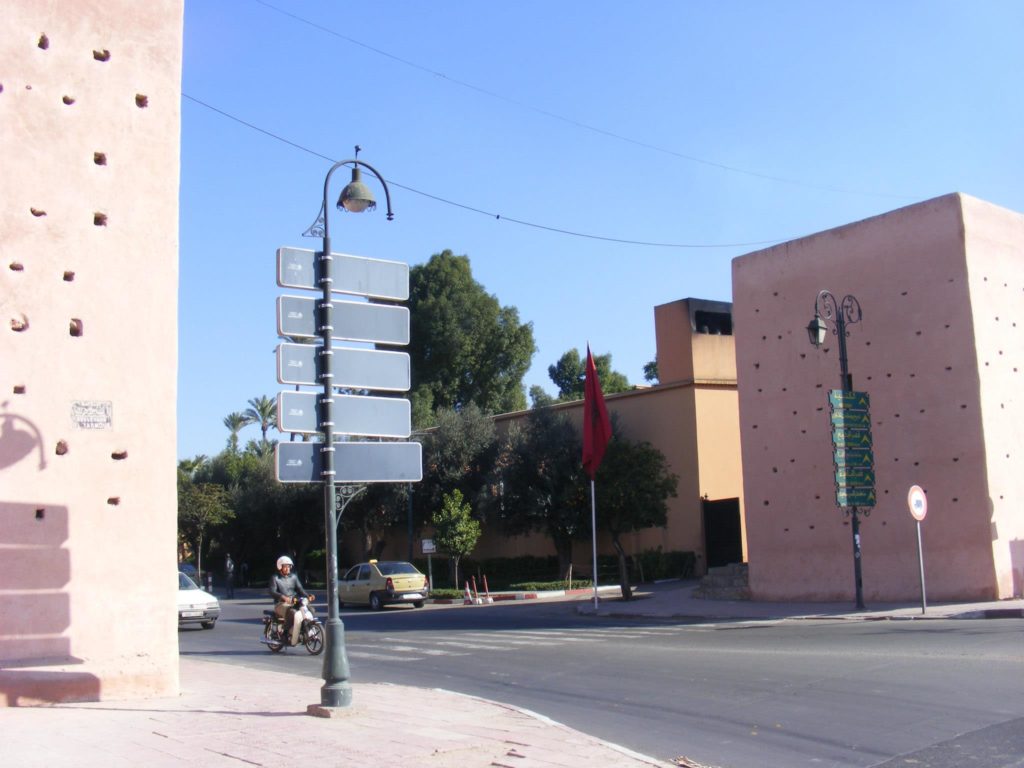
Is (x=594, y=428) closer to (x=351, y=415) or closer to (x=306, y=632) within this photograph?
(x=306, y=632)

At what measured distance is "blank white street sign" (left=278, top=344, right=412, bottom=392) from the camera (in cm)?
1052

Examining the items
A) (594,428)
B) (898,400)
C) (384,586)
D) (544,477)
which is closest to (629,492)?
(594,428)

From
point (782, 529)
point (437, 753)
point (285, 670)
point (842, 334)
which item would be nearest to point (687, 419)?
point (782, 529)

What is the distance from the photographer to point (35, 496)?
11055 mm

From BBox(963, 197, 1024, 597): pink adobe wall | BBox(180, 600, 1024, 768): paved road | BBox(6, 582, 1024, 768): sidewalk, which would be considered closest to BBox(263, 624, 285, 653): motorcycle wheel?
BBox(180, 600, 1024, 768): paved road

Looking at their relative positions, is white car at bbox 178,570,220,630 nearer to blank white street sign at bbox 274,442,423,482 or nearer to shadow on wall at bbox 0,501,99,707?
shadow on wall at bbox 0,501,99,707

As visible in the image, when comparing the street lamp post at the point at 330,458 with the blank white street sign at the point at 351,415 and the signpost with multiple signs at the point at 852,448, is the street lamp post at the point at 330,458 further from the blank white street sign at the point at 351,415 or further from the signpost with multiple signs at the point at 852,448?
the signpost with multiple signs at the point at 852,448

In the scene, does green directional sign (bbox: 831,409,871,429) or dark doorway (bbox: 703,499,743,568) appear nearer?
green directional sign (bbox: 831,409,871,429)

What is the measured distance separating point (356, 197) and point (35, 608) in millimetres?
5585

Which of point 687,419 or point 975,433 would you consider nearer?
point 975,433

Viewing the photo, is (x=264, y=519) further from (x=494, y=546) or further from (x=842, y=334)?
(x=842, y=334)

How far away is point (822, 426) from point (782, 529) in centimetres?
292

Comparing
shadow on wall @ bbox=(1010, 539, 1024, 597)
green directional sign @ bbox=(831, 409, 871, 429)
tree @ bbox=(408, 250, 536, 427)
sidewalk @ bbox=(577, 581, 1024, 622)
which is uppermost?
tree @ bbox=(408, 250, 536, 427)

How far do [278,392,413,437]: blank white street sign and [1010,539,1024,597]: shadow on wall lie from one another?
57.9ft
